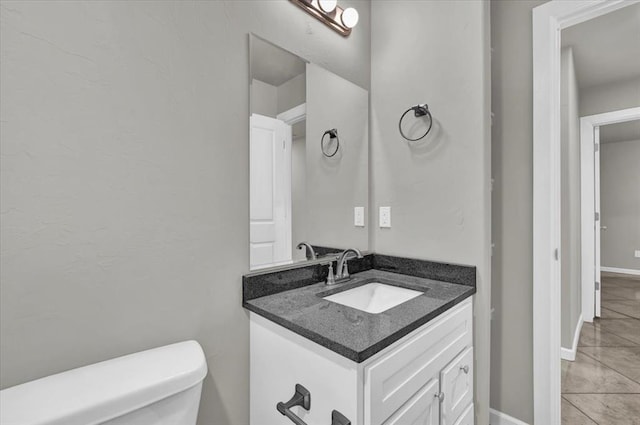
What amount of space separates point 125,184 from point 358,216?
3.88 feet

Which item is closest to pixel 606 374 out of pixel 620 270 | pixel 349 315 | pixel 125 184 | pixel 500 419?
pixel 500 419

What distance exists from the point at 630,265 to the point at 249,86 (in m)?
7.23

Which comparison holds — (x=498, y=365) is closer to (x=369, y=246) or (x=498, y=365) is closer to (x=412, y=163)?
(x=369, y=246)

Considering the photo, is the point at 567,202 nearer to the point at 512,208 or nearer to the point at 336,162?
the point at 512,208

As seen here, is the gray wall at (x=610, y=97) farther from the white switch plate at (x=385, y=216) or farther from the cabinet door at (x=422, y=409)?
the cabinet door at (x=422, y=409)

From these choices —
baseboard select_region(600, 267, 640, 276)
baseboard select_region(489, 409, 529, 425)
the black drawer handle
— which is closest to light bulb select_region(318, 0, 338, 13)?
the black drawer handle

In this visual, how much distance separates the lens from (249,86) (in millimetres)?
1205

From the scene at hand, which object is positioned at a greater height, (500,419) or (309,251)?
(309,251)

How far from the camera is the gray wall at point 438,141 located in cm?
144

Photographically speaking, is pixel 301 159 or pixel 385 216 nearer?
pixel 301 159

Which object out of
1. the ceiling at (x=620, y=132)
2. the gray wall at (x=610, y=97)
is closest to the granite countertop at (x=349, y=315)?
the gray wall at (x=610, y=97)

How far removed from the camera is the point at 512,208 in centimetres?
159

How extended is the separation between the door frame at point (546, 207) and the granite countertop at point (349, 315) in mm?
391

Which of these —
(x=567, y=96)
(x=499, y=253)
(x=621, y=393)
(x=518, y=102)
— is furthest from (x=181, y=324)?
(x=567, y=96)
